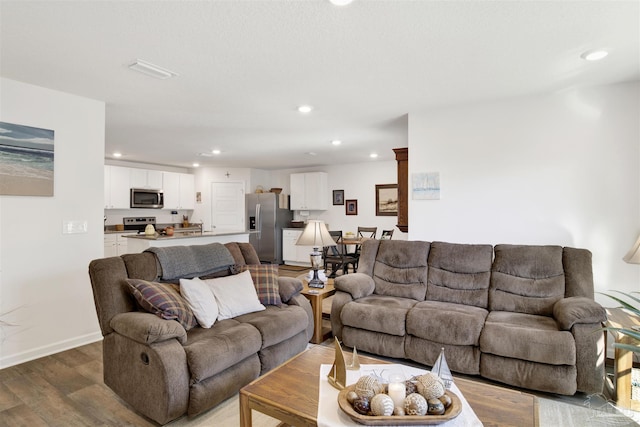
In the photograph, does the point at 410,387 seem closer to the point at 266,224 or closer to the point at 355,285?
the point at 355,285

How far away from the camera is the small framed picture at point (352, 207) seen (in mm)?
7828

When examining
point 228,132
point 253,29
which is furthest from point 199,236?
point 253,29

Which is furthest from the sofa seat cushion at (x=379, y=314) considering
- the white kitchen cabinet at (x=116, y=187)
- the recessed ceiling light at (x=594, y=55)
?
the white kitchen cabinet at (x=116, y=187)

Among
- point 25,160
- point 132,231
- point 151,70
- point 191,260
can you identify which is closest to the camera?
point 151,70

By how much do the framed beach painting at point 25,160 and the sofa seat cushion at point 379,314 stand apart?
9.58 ft

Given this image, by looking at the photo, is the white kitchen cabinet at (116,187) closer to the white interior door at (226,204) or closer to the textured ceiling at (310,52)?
the white interior door at (226,204)

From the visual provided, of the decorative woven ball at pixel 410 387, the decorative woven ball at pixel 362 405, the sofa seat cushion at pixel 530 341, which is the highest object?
the decorative woven ball at pixel 410 387

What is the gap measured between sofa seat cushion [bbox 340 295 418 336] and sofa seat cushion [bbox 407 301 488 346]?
0.08 metres

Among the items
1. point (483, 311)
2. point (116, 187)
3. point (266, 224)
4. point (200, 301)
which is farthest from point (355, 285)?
point (116, 187)

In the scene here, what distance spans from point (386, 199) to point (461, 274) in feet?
14.0

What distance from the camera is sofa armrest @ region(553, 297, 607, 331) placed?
2312 millimetres

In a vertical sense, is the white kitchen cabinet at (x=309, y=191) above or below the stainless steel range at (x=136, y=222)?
above

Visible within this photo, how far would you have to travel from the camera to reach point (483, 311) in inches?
114

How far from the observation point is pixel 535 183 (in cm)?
340
